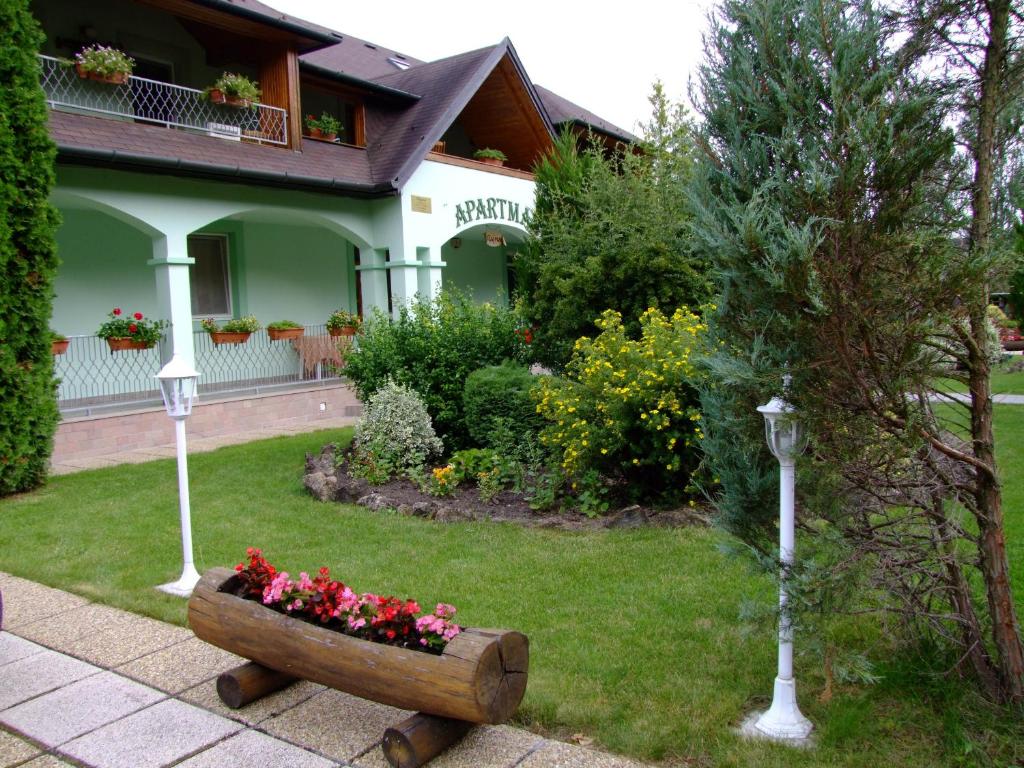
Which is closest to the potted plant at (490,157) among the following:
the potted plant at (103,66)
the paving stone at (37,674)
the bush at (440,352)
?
the potted plant at (103,66)

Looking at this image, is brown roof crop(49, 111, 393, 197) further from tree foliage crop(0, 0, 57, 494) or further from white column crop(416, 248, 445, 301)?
tree foliage crop(0, 0, 57, 494)

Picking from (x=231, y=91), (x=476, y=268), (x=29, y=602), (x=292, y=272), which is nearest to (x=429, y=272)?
(x=292, y=272)

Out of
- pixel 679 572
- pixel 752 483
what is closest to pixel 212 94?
pixel 679 572

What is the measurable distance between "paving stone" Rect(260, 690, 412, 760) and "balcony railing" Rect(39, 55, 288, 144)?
9990 millimetres

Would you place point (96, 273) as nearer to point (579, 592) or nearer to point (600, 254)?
point (600, 254)

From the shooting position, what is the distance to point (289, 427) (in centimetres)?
1198

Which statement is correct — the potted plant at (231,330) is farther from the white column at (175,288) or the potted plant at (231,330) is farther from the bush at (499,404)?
the bush at (499,404)

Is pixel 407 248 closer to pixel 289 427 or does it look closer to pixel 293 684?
pixel 289 427

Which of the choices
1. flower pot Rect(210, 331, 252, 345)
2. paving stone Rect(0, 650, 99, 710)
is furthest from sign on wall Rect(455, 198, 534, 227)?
paving stone Rect(0, 650, 99, 710)

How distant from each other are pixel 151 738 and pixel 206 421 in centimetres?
872

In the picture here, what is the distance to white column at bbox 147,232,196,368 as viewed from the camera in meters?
11.3

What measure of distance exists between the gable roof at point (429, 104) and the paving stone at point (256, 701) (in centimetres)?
1105

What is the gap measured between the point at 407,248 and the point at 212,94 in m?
3.91

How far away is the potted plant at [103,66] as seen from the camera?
10.8 m
